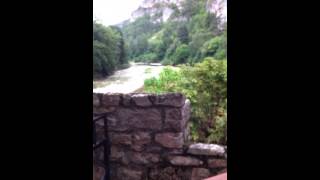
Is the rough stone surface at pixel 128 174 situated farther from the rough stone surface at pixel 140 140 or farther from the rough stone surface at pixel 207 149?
the rough stone surface at pixel 207 149

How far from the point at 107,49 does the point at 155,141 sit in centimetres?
133

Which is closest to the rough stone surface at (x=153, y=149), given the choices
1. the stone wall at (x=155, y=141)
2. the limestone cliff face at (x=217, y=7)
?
the stone wall at (x=155, y=141)

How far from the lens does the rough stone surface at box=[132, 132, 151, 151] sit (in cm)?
304

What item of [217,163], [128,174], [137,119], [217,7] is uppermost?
[217,7]

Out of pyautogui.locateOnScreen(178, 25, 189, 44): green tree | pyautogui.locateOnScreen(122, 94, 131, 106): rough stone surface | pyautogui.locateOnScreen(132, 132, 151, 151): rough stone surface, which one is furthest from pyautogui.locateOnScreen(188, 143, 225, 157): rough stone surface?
pyautogui.locateOnScreen(178, 25, 189, 44): green tree

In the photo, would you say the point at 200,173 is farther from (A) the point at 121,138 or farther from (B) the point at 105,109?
(B) the point at 105,109

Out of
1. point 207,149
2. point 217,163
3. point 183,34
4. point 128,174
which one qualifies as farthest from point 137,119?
point 183,34

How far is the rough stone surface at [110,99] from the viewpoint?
9.98 ft

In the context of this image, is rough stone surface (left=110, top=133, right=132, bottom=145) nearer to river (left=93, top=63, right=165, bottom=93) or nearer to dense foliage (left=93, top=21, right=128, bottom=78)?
river (left=93, top=63, right=165, bottom=93)

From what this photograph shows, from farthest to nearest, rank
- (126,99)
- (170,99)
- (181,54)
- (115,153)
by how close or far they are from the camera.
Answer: (181,54), (115,153), (126,99), (170,99)

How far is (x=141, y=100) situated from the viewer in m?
2.99
